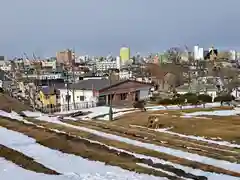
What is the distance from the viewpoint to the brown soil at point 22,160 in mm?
13937

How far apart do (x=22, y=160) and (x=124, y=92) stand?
4945 cm

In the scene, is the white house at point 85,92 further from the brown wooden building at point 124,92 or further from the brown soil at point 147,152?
the brown soil at point 147,152

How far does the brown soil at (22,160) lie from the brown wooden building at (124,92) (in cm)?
4222

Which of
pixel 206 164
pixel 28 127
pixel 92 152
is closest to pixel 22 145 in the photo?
pixel 92 152

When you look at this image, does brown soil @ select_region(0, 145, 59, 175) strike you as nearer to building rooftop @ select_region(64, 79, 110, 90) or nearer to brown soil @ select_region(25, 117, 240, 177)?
brown soil @ select_region(25, 117, 240, 177)

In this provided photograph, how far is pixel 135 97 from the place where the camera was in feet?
221

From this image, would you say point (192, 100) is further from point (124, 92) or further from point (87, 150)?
point (87, 150)

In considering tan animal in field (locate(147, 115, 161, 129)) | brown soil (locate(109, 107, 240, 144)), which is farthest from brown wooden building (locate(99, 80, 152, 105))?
tan animal in field (locate(147, 115, 161, 129))

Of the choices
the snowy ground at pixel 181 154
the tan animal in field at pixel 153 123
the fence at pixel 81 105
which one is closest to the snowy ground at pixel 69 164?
the snowy ground at pixel 181 154

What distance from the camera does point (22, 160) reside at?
15531mm

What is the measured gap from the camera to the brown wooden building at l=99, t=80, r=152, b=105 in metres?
60.8

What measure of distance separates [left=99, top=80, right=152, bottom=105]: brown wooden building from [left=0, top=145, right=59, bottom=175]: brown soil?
42.2m

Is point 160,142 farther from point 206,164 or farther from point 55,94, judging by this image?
point 55,94

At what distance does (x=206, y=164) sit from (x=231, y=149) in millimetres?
5751
